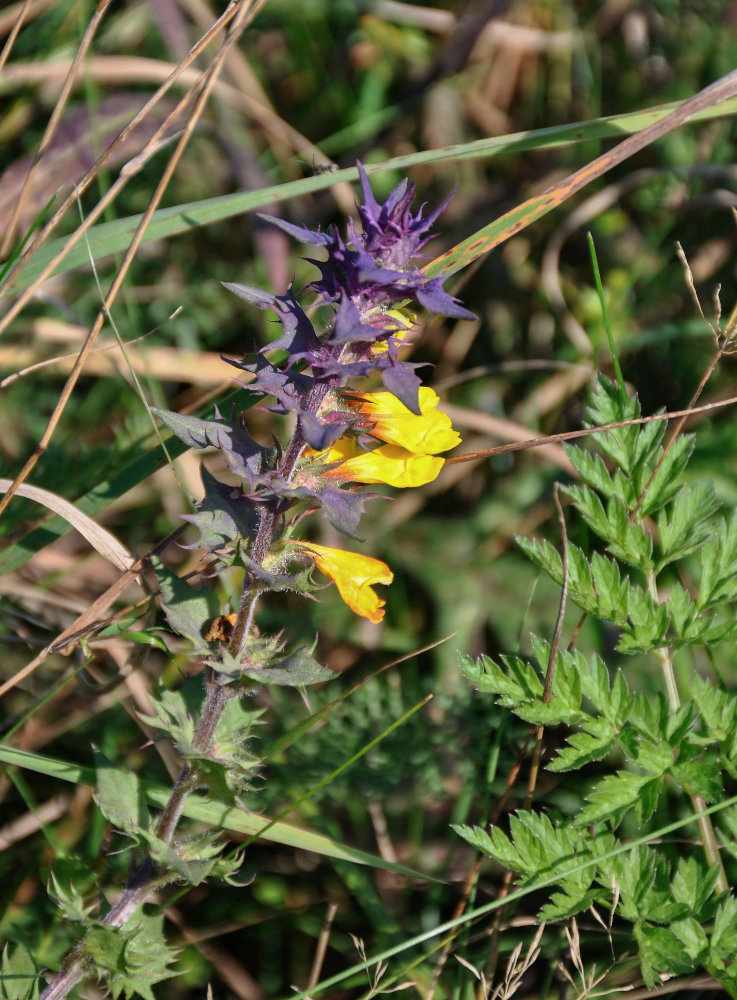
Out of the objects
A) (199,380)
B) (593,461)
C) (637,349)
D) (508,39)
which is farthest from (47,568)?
(508,39)

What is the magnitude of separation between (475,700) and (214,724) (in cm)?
104

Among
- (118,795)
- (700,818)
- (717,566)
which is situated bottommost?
(700,818)

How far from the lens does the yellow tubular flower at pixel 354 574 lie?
1.54 meters

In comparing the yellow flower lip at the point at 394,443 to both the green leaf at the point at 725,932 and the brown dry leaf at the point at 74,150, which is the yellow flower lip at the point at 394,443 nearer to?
the green leaf at the point at 725,932

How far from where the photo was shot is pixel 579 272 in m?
3.57

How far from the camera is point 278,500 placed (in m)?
1.42

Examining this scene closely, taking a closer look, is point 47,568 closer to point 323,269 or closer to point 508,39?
point 323,269

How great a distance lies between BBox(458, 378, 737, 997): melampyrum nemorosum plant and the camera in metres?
1.61

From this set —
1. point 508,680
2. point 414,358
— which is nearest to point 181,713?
point 508,680

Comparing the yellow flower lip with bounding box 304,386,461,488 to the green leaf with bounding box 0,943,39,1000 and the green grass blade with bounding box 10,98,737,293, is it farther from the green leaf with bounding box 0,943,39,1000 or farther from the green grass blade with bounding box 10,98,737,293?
the green leaf with bounding box 0,943,39,1000

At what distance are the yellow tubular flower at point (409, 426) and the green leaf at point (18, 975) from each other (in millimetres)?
1221

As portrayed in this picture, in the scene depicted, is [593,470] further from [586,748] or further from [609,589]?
[586,748]

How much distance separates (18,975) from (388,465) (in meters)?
1.22

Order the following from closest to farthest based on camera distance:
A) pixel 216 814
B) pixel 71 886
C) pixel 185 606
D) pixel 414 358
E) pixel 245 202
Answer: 1. pixel 185 606
2. pixel 71 886
3. pixel 216 814
4. pixel 245 202
5. pixel 414 358
